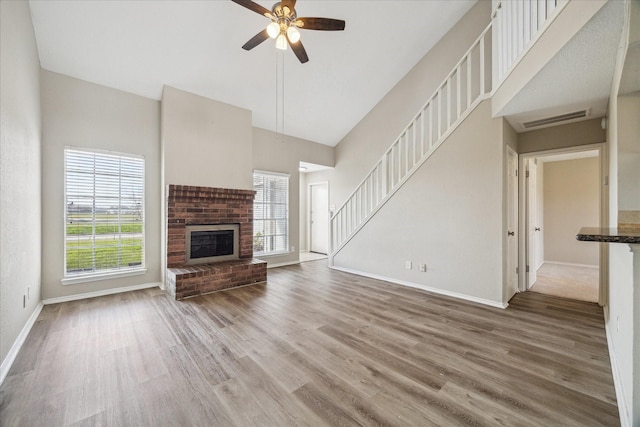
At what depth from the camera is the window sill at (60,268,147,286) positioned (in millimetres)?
3523

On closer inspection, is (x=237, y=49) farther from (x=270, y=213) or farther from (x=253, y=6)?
(x=270, y=213)

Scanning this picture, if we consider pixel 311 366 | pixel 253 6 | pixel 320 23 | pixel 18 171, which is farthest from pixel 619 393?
pixel 18 171

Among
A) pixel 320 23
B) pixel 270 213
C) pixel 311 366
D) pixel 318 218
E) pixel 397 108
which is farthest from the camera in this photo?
pixel 318 218

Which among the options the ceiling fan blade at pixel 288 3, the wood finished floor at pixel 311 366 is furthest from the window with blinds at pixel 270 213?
the ceiling fan blade at pixel 288 3

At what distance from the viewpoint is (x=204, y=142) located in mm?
4371

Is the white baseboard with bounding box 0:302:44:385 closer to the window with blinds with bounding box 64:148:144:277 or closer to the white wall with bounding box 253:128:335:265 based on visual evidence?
the window with blinds with bounding box 64:148:144:277

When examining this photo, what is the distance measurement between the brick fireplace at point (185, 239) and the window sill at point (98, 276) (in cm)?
60

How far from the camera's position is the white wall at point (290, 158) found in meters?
5.59

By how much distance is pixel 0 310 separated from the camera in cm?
193

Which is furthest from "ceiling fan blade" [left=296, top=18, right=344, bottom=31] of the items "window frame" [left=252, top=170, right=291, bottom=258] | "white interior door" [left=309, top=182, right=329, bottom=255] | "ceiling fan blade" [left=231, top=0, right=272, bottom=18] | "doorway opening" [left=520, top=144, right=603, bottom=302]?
"white interior door" [left=309, top=182, right=329, bottom=255]

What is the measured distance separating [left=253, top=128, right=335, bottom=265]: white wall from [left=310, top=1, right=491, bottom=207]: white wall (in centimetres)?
65

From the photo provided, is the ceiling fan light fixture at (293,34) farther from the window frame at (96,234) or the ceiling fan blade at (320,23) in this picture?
the window frame at (96,234)

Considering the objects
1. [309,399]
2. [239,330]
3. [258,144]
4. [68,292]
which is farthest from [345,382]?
[258,144]

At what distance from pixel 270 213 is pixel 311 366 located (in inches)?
168
